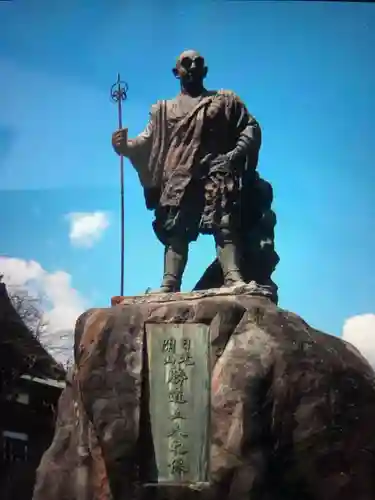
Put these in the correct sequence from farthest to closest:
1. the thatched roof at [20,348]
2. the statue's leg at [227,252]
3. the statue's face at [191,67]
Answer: the thatched roof at [20,348] → the statue's face at [191,67] → the statue's leg at [227,252]

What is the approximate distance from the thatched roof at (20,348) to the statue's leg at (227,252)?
642 centimetres

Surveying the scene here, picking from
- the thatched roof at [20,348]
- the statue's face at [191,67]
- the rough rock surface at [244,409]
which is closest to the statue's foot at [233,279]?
the rough rock surface at [244,409]

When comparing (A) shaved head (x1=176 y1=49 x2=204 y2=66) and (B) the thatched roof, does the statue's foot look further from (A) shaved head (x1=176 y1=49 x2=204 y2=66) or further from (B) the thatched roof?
(B) the thatched roof

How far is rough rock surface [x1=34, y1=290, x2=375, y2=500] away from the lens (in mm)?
4629

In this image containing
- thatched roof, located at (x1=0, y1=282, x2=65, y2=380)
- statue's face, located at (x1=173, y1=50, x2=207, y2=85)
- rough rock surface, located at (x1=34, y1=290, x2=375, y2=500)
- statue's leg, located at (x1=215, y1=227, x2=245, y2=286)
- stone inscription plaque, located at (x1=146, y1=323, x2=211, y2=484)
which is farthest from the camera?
thatched roof, located at (x1=0, y1=282, x2=65, y2=380)

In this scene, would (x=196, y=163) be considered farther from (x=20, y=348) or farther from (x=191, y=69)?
(x=20, y=348)

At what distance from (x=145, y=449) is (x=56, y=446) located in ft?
2.56

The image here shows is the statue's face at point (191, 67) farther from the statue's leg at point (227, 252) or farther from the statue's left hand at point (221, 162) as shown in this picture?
the statue's leg at point (227, 252)

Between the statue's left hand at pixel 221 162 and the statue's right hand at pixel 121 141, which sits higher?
the statue's right hand at pixel 121 141

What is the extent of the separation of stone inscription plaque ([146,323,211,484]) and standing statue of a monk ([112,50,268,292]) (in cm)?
64

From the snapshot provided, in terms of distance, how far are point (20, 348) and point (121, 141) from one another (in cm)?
619

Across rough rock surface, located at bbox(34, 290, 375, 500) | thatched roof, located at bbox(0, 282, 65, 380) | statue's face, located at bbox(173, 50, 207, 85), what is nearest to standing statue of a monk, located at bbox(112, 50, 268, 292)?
statue's face, located at bbox(173, 50, 207, 85)

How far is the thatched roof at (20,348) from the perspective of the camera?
11.2 m

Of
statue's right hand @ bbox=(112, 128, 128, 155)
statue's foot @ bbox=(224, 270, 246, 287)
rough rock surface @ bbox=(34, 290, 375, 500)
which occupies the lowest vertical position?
rough rock surface @ bbox=(34, 290, 375, 500)
